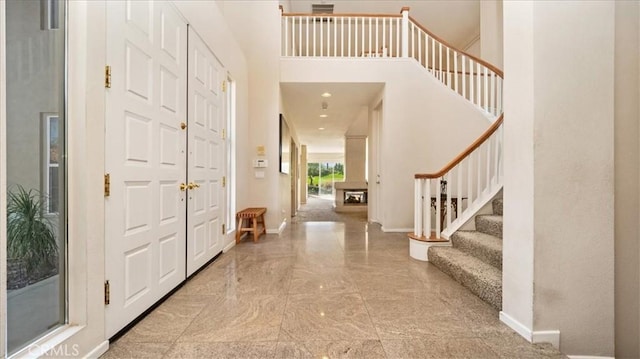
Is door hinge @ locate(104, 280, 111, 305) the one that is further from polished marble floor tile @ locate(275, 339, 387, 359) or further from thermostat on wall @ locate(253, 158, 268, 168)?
thermostat on wall @ locate(253, 158, 268, 168)

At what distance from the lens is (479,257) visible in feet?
8.86

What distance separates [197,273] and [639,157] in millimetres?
3428

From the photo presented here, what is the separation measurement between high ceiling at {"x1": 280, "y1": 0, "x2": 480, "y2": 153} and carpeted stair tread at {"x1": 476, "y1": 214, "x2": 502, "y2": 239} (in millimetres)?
3094

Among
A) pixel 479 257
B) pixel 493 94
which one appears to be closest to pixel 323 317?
pixel 479 257

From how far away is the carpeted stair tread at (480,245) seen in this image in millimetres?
2459

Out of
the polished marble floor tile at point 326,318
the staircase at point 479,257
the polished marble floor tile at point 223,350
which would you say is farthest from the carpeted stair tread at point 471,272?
the polished marble floor tile at point 223,350

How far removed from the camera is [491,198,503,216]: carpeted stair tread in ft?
10.5

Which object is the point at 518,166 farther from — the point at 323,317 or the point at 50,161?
the point at 50,161

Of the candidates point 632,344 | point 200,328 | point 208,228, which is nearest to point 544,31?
point 632,344

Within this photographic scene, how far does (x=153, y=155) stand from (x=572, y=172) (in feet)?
8.71

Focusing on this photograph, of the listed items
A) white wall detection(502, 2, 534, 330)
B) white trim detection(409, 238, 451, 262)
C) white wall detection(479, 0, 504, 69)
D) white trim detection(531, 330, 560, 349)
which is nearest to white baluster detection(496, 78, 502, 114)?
white wall detection(479, 0, 504, 69)

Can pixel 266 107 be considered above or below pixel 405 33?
below

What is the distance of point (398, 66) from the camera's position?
512cm

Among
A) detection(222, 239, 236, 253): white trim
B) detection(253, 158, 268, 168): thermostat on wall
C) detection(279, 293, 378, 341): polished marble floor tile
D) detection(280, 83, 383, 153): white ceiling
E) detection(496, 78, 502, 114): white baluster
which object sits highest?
detection(280, 83, 383, 153): white ceiling
